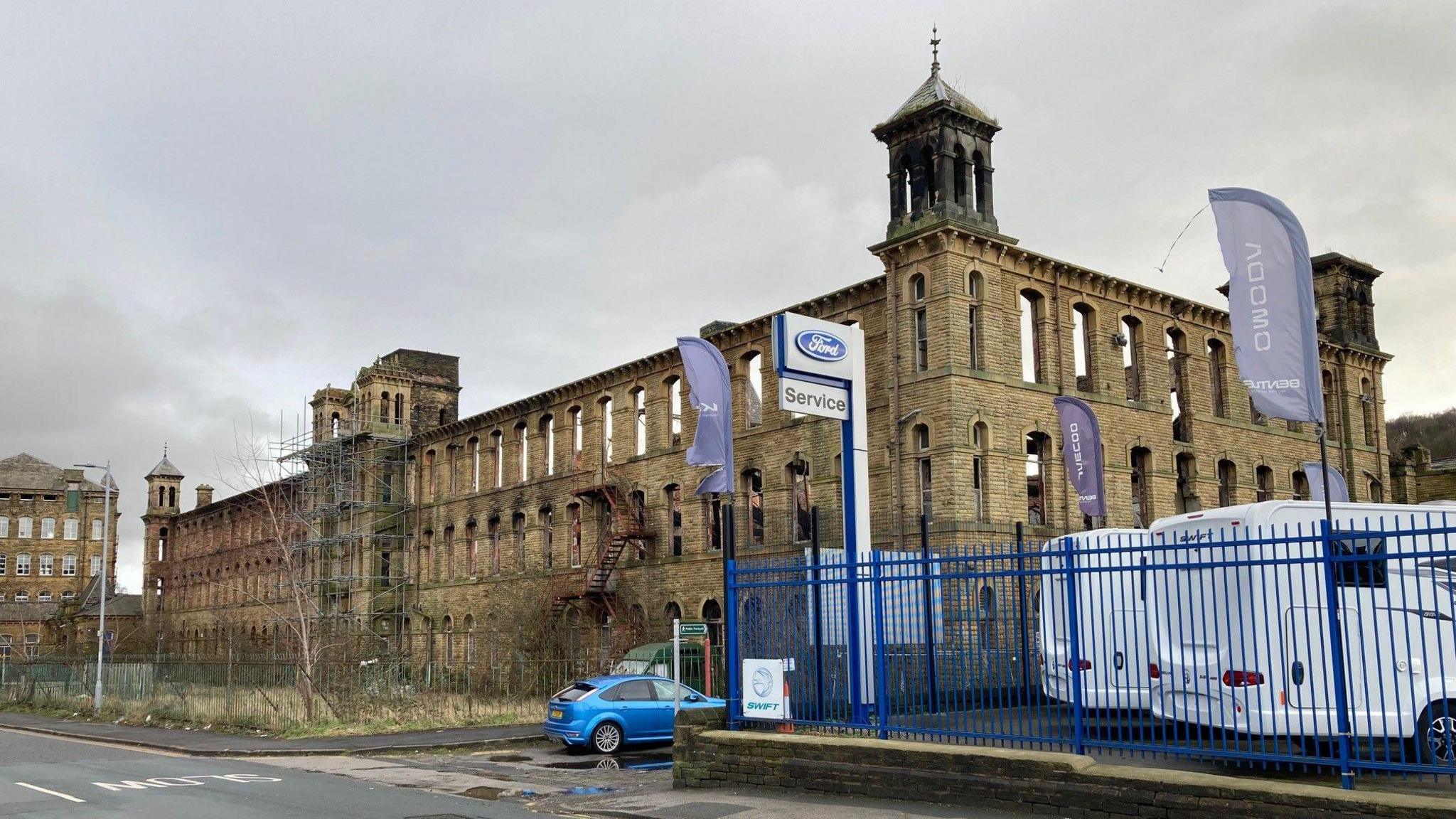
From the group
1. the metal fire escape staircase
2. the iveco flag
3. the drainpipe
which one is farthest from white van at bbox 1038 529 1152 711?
the metal fire escape staircase

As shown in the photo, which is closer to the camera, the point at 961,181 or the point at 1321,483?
the point at 961,181

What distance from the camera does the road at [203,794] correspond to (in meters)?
13.3

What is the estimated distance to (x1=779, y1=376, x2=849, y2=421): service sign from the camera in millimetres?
15977

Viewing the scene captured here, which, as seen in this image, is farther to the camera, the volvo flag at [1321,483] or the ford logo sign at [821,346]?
the volvo flag at [1321,483]

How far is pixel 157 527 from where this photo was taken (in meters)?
78.4

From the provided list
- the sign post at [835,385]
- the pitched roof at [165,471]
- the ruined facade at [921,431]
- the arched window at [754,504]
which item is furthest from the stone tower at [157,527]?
the sign post at [835,385]

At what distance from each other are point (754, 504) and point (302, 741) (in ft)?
42.9

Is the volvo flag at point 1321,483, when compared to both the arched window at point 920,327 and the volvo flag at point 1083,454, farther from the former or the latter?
the arched window at point 920,327

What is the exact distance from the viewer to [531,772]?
60.0ft

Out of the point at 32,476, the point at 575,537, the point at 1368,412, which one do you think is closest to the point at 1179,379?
the point at 1368,412

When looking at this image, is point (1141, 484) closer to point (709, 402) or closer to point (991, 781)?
point (709, 402)

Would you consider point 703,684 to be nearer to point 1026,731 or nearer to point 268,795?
point 268,795

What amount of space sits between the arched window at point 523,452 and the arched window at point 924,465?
1755 centimetres

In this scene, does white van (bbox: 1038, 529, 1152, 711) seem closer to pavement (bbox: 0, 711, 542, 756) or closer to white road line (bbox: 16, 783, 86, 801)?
white road line (bbox: 16, 783, 86, 801)
